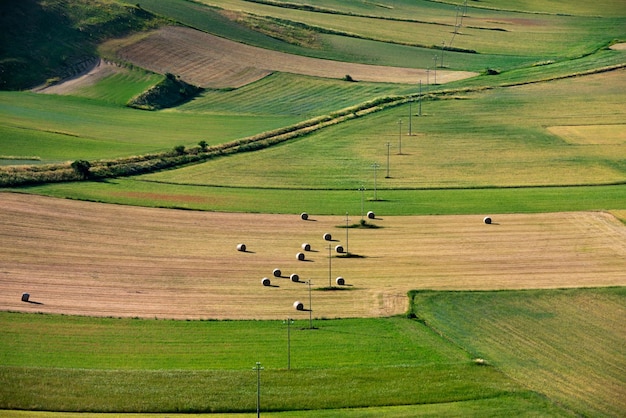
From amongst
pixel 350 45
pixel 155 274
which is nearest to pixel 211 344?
pixel 155 274

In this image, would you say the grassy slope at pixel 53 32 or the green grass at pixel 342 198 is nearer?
the green grass at pixel 342 198

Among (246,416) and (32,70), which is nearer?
(246,416)

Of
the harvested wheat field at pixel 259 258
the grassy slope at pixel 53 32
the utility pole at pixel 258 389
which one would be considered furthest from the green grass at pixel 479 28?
the utility pole at pixel 258 389

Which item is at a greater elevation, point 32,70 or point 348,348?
point 32,70

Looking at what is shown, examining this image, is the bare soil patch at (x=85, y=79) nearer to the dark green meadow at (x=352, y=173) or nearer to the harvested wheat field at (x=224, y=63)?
the dark green meadow at (x=352, y=173)

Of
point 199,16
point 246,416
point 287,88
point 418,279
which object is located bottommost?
point 246,416

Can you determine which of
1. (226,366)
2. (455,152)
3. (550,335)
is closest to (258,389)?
(226,366)

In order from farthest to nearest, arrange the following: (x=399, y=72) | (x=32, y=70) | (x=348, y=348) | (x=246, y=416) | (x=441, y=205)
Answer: (x=399, y=72), (x=32, y=70), (x=441, y=205), (x=348, y=348), (x=246, y=416)

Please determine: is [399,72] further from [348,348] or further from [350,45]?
[348,348]
